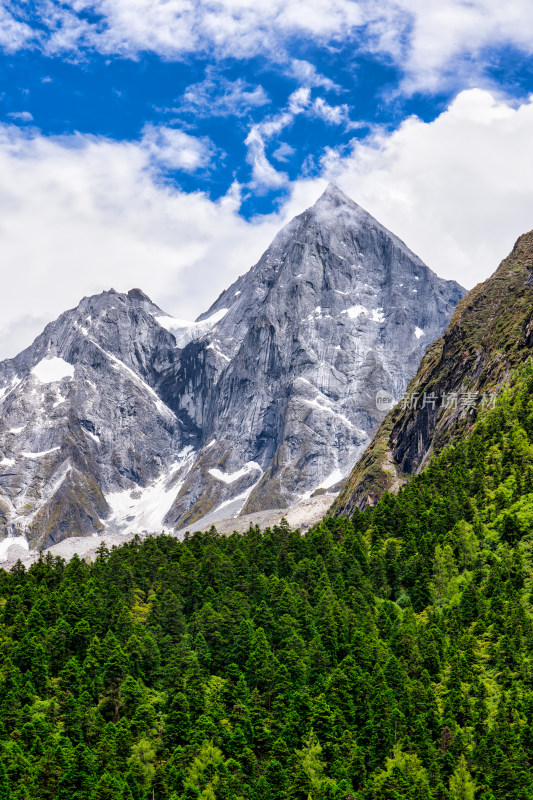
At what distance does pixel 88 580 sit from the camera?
150 m

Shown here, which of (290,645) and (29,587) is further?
(29,587)

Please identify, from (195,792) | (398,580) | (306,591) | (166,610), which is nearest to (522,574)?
(398,580)

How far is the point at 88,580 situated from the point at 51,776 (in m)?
56.5

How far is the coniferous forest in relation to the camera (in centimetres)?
9575

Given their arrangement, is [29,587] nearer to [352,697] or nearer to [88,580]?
[88,580]

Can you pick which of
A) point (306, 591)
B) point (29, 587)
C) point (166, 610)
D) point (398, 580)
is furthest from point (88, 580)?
point (398, 580)

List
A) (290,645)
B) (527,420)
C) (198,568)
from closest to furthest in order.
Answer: (290,645)
(198,568)
(527,420)

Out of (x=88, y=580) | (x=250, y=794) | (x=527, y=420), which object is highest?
(x=88, y=580)

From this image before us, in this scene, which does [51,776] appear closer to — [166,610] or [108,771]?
[108,771]

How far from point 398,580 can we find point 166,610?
125 ft

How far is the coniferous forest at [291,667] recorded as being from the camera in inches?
3770

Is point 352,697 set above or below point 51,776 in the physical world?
below

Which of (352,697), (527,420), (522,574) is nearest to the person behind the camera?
(352,697)

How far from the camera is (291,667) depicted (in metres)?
116
